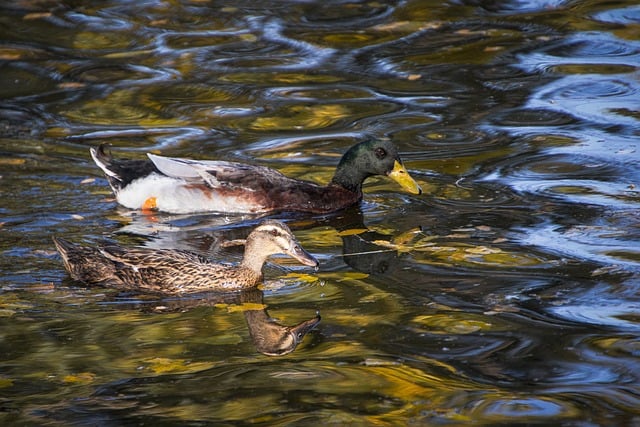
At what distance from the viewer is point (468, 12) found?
755 inches

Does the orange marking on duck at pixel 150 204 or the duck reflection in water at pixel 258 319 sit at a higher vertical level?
the duck reflection in water at pixel 258 319

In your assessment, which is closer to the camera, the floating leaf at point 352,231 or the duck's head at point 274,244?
the duck's head at point 274,244

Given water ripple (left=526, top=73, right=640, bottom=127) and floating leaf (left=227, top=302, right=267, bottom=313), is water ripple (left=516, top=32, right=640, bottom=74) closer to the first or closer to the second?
water ripple (left=526, top=73, right=640, bottom=127)

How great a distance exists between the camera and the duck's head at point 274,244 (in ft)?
30.0

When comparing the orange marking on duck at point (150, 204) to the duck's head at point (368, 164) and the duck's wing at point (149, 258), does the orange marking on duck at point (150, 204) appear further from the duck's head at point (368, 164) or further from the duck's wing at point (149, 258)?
the duck's wing at point (149, 258)

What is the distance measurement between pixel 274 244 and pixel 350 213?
286 cm

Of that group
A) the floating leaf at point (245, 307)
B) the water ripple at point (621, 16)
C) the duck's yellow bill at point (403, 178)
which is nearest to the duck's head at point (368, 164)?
the duck's yellow bill at point (403, 178)

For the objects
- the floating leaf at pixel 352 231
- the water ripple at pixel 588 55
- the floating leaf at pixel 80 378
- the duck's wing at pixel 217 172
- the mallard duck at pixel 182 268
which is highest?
the floating leaf at pixel 80 378

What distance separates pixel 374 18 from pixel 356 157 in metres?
7.24

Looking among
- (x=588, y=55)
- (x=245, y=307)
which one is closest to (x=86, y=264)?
(x=245, y=307)

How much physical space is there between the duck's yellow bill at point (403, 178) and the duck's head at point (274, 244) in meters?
2.91

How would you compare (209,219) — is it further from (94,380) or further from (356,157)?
(94,380)

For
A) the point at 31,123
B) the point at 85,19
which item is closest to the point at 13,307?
the point at 31,123

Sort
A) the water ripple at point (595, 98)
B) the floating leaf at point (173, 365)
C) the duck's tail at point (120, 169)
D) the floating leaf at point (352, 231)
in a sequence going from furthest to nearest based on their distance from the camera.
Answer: the water ripple at point (595, 98), the duck's tail at point (120, 169), the floating leaf at point (352, 231), the floating leaf at point (173, 365)
